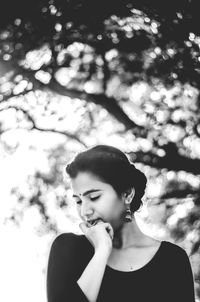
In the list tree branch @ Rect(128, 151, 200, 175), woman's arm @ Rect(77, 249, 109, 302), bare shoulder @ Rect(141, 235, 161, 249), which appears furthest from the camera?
tree branch @ Rect(128, 151, 200, 175)

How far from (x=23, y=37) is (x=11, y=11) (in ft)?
1.43

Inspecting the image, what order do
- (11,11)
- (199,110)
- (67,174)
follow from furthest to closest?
→ (199,110) → (11,11) → (67,174)

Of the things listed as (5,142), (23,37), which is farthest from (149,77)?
(5,142)

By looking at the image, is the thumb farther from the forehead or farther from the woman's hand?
the forehead

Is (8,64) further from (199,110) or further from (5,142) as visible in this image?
(199,110)

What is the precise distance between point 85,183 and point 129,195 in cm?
30

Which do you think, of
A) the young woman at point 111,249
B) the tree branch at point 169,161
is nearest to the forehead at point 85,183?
the young woman at point 111,249

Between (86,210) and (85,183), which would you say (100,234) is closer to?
(86,210)

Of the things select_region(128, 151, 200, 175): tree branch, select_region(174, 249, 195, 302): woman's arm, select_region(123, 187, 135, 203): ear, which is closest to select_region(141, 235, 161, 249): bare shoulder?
select_region(174, 249, 195, 302): woman's arm

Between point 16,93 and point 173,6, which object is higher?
point 173,6

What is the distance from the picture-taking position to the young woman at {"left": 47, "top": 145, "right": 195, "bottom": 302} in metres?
1.69

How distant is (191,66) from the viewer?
591 cm

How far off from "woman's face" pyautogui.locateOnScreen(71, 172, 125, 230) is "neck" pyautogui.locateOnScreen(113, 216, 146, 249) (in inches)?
7.1

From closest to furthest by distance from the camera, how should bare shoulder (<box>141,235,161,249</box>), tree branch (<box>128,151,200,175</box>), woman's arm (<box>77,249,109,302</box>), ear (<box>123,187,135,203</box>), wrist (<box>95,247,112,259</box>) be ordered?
A: woman's arm (<box>77,249,109,302</box>) → wrist (<box>95,247,112,259</box>) → ear (<box>123,187,135,203</box>) → bare shoulder (<box>141,235,161,249</box>) → tree branch (<box>128,151,200,175</box>)
